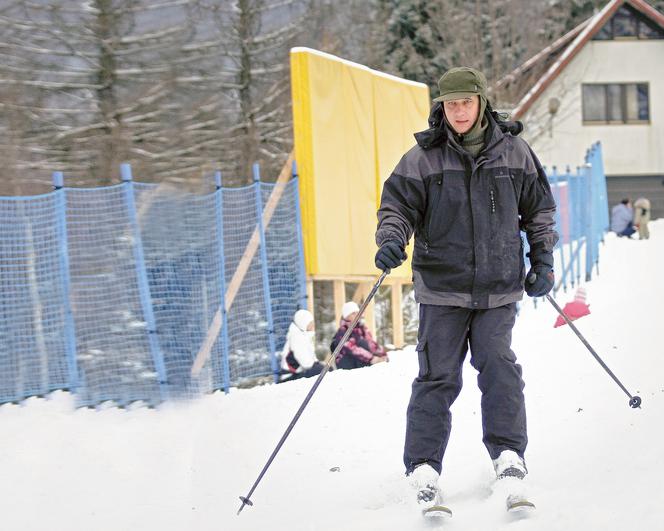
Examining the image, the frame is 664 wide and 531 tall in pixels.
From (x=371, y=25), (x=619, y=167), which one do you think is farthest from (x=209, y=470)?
(x=619, y=167)

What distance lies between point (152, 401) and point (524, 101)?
2433cm

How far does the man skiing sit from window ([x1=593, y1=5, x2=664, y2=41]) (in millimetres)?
31157

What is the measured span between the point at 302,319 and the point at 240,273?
2.42 feet

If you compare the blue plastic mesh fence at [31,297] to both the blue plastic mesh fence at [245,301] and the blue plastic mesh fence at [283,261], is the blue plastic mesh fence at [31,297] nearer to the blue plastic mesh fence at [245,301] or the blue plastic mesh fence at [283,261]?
the blue plastic mesh fence at [245,301]

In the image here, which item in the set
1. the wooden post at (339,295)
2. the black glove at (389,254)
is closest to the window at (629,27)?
the wooden post at (339,295)

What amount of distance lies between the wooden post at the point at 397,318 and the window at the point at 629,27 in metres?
23.1

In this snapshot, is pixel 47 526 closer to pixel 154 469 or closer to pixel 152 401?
pixel 154 469

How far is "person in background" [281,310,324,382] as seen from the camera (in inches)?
375

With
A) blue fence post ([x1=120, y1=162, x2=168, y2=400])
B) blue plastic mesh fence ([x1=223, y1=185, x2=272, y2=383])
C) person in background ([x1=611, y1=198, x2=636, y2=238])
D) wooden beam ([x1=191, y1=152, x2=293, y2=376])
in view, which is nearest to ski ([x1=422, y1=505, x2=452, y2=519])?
blue fence post ([x1=120, y1=162, x2=168, y2=400])

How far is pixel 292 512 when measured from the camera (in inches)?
192

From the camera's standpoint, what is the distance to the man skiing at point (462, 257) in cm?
442

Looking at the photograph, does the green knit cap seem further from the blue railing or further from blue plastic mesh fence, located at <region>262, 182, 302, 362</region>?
the blue railing

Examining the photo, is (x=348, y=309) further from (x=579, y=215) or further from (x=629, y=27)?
(x=629, y=27)

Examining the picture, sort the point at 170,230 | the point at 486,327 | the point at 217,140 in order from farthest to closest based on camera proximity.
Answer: the point at 217,140 → the point at 170,230 → the point at 486,327
